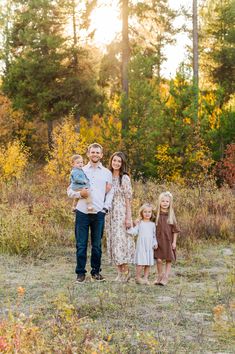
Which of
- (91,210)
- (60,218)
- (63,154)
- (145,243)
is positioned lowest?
(60,218)

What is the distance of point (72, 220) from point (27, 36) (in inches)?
766

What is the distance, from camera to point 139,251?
7172mm

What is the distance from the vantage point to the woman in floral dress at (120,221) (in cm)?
725

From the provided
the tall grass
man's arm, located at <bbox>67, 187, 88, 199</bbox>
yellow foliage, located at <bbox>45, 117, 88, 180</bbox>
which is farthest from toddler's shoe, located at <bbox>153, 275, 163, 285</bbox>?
yellow foliage, located at <bbox>45, 117, 88, 180</bbox>

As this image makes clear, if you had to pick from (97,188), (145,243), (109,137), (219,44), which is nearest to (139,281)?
(145,243)

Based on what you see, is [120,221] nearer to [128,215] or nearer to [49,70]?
[128,215]

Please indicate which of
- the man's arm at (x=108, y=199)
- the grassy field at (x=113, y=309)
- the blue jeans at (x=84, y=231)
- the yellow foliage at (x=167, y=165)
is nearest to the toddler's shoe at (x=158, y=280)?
the grassy field at (x=113, y=309)

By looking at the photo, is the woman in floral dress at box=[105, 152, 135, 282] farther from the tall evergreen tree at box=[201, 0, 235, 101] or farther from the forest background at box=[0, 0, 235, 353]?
the tall evergreen tree at box=[201, 0, 235, 101]

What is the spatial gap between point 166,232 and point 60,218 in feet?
12.4

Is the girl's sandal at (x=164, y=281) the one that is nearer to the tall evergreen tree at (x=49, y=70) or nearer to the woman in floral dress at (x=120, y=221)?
the woman in floral dress at (x=120, y=221)

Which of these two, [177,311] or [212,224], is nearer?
[177,311]

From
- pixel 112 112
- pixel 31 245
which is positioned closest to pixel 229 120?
pixel 112 112

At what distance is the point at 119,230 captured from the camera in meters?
7.30

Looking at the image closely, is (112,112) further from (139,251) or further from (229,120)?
(139,251)
